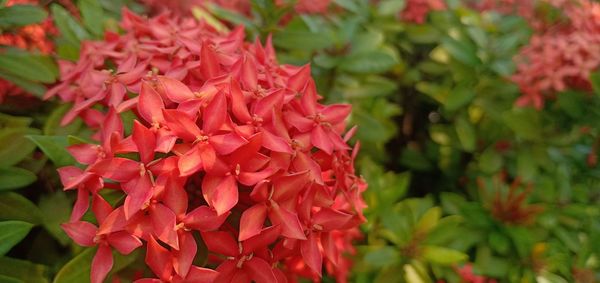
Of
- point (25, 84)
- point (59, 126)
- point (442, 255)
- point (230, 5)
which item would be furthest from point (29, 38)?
point (442, 255)

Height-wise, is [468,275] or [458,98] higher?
[458,98]

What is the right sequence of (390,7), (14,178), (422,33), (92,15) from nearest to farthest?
(14,178) → (92,15) → (390,7) → (422,33)

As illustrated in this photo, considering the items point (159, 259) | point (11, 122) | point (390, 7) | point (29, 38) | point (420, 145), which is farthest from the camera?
point (420, 145)

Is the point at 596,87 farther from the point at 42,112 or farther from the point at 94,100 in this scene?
the point at 42,112

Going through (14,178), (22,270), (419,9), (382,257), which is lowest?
A: (382,257)

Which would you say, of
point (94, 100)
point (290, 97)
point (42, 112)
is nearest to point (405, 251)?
point (290, 97)

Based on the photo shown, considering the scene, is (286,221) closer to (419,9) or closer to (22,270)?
(22,270)

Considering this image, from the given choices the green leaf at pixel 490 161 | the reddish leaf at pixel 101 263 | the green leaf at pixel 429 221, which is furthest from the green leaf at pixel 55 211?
the green leaf at pixel 490 161

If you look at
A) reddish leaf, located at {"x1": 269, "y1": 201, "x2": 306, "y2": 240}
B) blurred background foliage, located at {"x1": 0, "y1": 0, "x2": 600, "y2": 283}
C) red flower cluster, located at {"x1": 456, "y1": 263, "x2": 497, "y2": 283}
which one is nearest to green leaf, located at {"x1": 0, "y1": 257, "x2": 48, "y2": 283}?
blurred background foliage, located at {"x1": 0, "y1": 0, "x2": 600, "y2": 283}
